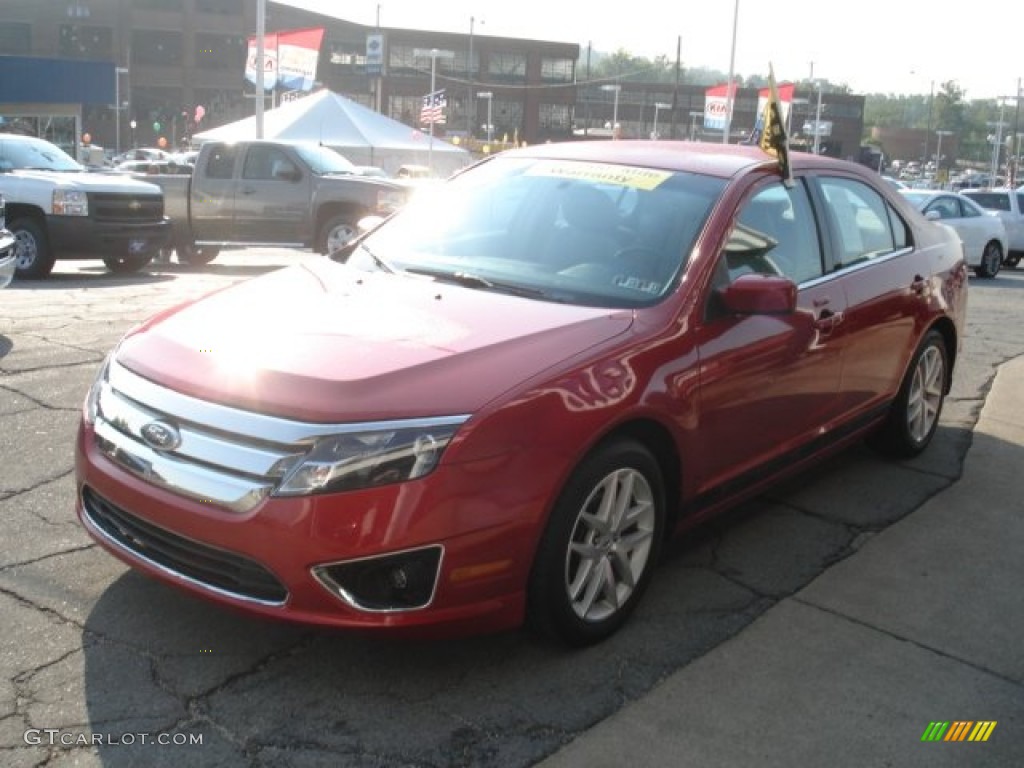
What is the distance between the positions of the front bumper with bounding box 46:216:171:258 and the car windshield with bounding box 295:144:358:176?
2890mm

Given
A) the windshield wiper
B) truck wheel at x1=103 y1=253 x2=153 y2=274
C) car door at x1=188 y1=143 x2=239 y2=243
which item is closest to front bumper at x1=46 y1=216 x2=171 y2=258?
truck wheel at x1=103 y1=253 x2=153 y2=274

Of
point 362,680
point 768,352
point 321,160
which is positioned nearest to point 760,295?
point 768,352


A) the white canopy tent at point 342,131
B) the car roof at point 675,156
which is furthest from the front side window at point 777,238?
the white canopy tent at point 342,131

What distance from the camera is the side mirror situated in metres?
3.76

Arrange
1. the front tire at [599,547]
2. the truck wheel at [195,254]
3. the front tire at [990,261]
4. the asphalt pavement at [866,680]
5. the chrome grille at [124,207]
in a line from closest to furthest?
the asphalt pavement at [866,680]
the front tire at [599,547]
the chrome grille at [124,207]
the truck wheel at [195,254]
the front tire at [990,261]

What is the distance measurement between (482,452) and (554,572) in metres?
0.49

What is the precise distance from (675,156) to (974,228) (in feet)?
54.8

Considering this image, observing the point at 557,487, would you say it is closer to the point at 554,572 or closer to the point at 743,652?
the point at 554,572

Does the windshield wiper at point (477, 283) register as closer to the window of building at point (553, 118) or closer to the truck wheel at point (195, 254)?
the truck wheel at point (195, 254)

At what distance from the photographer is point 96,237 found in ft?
40.6

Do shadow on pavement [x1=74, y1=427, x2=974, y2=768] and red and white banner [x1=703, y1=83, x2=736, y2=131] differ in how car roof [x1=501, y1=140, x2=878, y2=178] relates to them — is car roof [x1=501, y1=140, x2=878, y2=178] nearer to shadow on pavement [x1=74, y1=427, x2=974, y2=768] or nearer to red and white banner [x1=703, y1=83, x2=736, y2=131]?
shadow on pavement [x1=74, y1=427, x2=974, y2=768]

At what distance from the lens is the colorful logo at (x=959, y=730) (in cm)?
307

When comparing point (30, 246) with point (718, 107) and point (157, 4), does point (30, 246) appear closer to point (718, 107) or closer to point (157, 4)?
point (718, 107)

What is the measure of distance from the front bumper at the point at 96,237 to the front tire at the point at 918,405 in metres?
9.76
